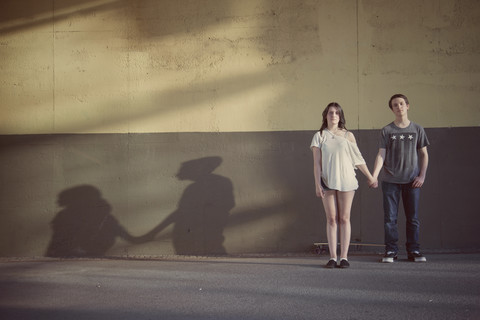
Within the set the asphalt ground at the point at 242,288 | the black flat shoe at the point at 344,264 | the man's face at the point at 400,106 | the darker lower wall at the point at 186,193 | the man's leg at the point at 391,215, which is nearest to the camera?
the asphalt ground at the point at 242,288

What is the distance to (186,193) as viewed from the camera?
700 cm

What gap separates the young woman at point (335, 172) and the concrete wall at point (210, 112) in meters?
1.10

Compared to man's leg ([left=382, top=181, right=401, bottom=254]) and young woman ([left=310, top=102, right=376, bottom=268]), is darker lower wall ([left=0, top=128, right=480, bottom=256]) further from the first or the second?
young woman ([left=310, top=102, right=376, bottom=268])

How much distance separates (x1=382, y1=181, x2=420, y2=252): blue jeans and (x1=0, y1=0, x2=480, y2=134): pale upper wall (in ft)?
3.87

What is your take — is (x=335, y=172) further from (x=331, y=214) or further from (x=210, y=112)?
(x=210, y=112)

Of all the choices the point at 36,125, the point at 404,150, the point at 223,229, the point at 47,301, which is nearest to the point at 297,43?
the point at 404,150

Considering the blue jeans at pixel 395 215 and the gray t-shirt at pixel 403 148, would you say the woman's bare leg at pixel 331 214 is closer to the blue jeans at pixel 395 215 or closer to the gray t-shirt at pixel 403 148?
the blue jeans at pixel 395 215

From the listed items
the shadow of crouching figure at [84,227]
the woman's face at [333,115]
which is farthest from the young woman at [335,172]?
the shadow of crouching figure at [84,227]

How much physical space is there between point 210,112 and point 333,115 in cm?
189

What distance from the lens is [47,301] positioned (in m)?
4.52

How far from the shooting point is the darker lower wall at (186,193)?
274 inches

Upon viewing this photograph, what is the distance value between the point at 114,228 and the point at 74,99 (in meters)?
1.82

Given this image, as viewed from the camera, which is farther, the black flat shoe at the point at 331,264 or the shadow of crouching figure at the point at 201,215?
the shadow of crouching figure at the point at 201,215

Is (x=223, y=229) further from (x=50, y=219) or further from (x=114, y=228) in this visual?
(x=50, y=219)
